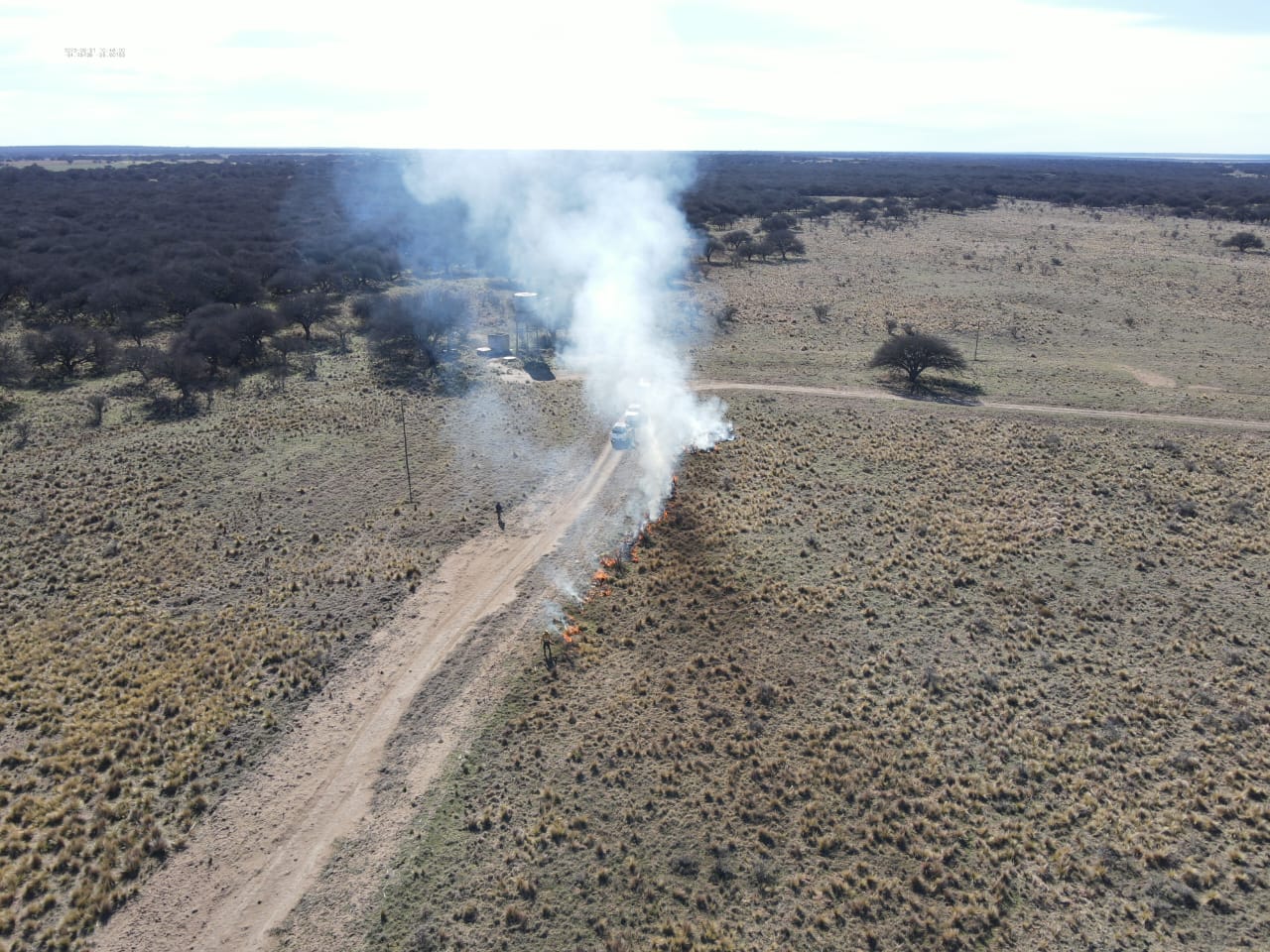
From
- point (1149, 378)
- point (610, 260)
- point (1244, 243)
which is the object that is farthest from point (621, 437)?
point (1244, 243)

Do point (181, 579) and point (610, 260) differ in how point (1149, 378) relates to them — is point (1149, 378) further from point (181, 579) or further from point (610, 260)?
point (181, 579)

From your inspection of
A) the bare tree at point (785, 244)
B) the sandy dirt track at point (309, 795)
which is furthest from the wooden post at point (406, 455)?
the bare tree at point (785, 244)

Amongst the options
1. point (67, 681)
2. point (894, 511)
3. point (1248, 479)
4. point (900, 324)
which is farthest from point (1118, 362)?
point (67, 681)

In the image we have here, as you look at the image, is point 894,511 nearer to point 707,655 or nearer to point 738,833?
point 707,655

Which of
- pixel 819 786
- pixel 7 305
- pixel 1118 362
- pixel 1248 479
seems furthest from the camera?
pixel 7 305

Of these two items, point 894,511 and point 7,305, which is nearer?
point 894,511

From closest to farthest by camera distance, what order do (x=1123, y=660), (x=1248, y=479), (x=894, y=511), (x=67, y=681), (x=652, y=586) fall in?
(x=67, y=681) → (x=1123, y=660) → (x=652, y=586) → (x=894, y=511) → (x=1248, y=479)
